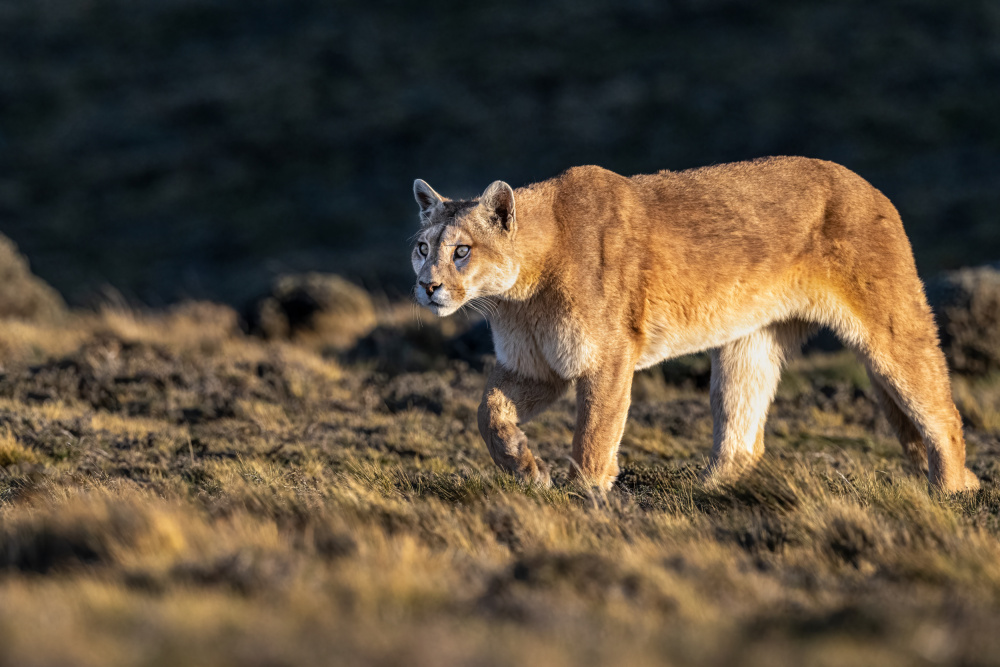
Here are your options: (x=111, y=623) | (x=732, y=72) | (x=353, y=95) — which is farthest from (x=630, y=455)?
(x=353, y=95)

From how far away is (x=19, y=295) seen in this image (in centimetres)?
1619

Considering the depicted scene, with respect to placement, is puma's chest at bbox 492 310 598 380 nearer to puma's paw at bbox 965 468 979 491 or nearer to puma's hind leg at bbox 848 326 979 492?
puma's hind leg at bbox 848 326 979 492

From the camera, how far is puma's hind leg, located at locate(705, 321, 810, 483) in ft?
24.8

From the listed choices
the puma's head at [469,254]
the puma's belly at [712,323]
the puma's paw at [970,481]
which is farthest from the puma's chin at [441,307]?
the puma's paw at [970,481]

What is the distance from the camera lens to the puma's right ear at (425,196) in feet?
21.8

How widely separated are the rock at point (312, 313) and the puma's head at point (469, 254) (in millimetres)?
8537

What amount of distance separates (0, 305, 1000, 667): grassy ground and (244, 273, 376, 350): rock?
5808 mm

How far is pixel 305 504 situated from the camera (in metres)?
5.20

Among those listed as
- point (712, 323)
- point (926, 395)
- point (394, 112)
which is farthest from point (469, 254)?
point (394, 112)

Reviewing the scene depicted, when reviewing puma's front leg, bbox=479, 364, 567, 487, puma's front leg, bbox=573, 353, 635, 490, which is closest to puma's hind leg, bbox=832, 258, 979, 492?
puma's front leg, bbox=573, 353, 635, 490

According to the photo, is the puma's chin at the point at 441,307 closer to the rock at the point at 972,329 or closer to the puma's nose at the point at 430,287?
the puma's nose at the point at 430,287

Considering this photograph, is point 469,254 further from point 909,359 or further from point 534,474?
point 909,359

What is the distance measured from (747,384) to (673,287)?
1.41m

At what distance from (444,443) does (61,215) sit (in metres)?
32.9
